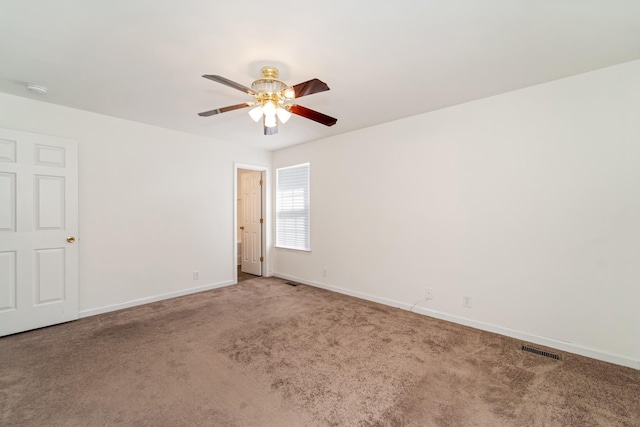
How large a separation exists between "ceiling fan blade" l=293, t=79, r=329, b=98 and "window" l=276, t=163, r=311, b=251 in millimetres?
2650

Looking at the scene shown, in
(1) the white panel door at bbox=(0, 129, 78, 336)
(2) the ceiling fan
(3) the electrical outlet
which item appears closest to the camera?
(2) the ceiling fan

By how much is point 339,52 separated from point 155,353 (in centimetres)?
305

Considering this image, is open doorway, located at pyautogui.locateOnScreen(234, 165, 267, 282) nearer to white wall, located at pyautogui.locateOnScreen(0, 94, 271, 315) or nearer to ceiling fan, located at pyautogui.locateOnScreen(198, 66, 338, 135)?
white wall, located at pyautogui.locateOnScreen(0, 94, 271, 315)

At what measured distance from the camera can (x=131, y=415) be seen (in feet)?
5.56

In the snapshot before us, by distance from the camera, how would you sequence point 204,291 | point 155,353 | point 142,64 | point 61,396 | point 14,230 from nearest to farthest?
point 61,396 < point 142,64 < point 155,353 < point 14,230 < point 204,291

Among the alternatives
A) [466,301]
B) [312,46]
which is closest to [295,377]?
[466,301]

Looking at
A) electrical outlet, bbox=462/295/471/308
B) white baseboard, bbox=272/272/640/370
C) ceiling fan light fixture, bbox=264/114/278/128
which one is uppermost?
ceiling fan light fixture, bbox=264/114/278/128

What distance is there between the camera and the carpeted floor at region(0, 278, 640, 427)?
1702 millimetres

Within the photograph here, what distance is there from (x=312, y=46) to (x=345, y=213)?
2.58 m

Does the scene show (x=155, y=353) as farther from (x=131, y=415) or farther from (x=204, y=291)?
(x=204, y=291)

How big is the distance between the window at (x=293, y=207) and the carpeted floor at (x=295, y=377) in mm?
1974

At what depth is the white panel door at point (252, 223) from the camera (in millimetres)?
5438

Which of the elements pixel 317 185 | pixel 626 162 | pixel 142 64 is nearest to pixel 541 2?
pixel 626 162

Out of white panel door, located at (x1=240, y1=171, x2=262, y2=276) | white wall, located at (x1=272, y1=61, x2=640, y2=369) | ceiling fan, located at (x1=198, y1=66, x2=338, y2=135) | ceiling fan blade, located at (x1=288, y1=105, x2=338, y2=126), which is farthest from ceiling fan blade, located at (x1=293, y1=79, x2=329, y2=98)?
white panel door, located at (x1=240, y1=171, x2=262, y2=276)
